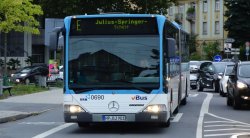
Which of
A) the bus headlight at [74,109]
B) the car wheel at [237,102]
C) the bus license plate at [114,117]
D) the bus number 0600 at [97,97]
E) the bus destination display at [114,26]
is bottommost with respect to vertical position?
the car wheel at [237,102]

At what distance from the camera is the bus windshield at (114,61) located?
562 inches

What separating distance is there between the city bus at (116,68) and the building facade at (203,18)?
3041 inches

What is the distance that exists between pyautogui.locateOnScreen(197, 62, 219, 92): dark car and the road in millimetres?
15128

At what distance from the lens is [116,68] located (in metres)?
14.4

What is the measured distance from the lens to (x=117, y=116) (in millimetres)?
14219

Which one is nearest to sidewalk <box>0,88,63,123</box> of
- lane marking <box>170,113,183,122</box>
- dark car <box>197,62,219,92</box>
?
lane marking <box>170,113,183,122</box>

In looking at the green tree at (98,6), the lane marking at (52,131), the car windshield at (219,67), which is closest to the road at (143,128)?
the lane marking at (52,131)

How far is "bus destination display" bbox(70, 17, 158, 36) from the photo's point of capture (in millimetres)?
14531

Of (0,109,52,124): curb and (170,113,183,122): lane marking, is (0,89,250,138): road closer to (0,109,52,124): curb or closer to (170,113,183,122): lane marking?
(170,113,183,122): lane marking

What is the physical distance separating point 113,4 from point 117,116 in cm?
4152

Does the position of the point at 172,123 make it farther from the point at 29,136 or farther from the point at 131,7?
the point at 131,7

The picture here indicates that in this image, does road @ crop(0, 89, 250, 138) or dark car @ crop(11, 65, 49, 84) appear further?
dark car @ crop(11, 65, 49, 84)

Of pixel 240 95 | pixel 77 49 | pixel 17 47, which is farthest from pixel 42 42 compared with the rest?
pixel 77 49

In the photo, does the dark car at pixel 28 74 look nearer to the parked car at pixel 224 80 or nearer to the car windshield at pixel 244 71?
the parked car at pixel 224 80
